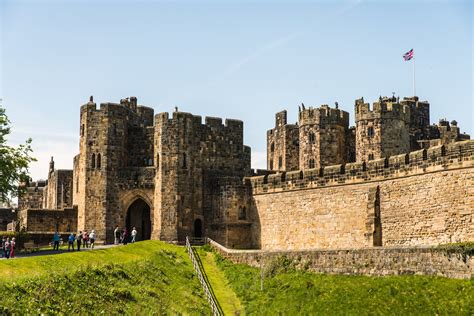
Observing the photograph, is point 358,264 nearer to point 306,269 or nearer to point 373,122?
point 306,269

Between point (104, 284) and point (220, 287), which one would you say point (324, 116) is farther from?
point (104, 284)

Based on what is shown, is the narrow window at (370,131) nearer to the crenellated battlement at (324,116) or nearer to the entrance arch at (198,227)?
the crenellated battlement at (324,116)

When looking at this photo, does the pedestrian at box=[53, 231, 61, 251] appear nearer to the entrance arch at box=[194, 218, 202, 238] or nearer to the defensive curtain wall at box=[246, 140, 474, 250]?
the entrance arch at box=[194, 218, 202, 238]

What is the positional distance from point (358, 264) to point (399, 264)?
2648mm

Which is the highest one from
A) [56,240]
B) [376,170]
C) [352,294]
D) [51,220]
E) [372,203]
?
Result: [376,170]

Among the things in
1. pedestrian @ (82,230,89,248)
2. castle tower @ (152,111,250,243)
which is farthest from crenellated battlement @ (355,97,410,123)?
pedestrian @ (82,230,89,248)

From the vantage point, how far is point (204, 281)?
142 ft

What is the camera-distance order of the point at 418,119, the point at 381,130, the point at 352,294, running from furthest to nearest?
the point at 418,119
the point at 381,130
the point at 352,294

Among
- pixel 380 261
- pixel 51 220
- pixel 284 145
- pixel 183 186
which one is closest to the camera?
pixel 380 261

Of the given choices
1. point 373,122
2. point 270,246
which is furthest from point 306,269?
point 373,122

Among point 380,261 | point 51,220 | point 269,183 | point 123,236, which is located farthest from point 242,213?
point 380,261

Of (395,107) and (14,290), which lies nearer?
(14,290)

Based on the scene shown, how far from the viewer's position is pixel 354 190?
46.1 meters

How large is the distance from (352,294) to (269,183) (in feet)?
60.0
